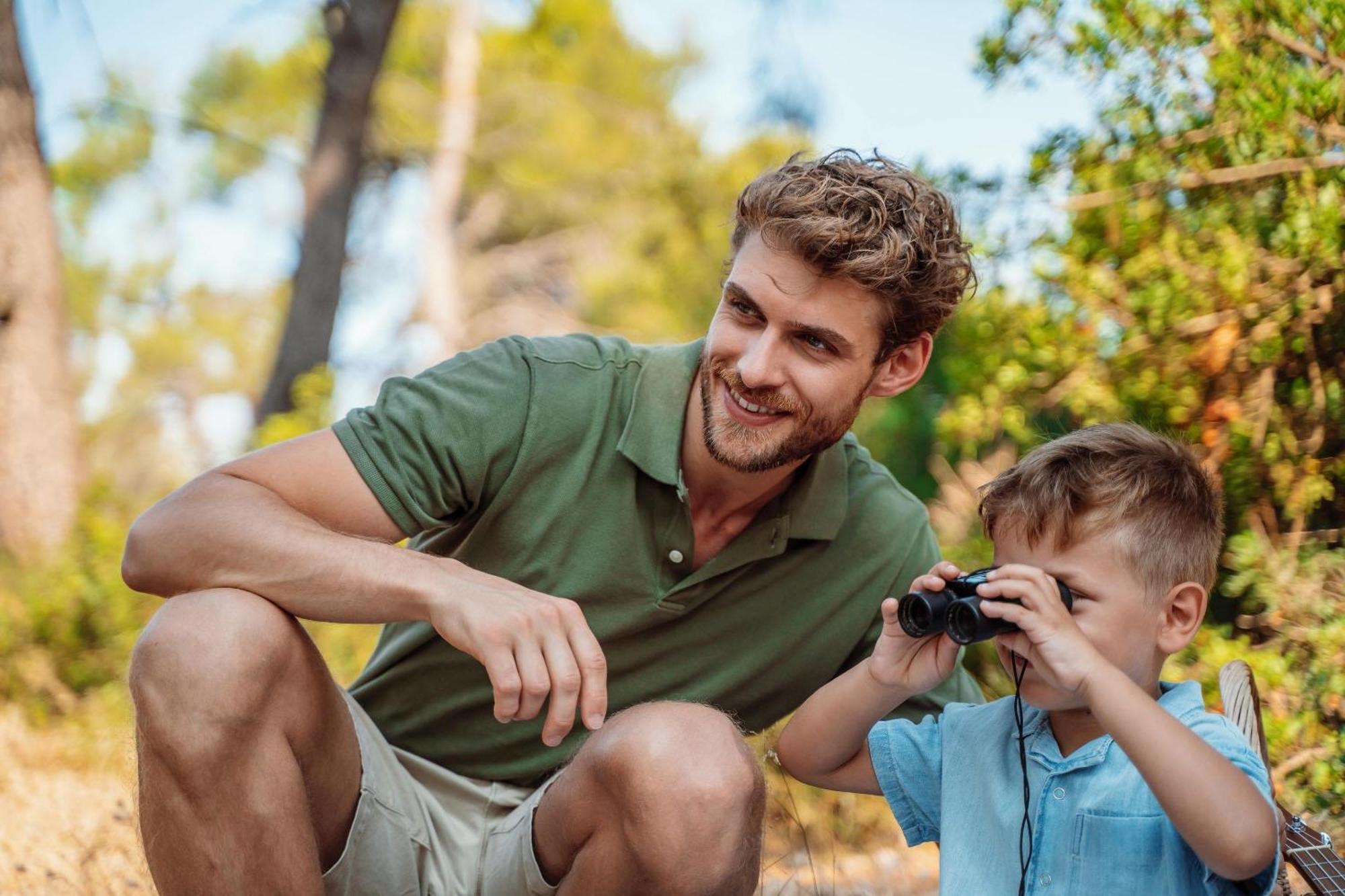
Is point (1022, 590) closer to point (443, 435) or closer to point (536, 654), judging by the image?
point (536, 654)

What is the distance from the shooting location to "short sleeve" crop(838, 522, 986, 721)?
2666 millimetres

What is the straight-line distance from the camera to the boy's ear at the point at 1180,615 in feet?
6.93

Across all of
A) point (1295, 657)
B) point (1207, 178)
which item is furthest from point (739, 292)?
point (1295, 657)

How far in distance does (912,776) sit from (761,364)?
85 centimetres

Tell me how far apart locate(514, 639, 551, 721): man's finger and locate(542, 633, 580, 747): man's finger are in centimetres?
1

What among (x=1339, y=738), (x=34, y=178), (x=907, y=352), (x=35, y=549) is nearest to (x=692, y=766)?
(x=907, y=352)

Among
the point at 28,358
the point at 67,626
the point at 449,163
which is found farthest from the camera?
the point at 449,163

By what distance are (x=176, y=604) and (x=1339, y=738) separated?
241cm

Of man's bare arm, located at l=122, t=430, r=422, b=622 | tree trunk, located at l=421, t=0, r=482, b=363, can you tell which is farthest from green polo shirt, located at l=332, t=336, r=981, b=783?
tree trunk, located at l=421, t=0, r=482, b=363

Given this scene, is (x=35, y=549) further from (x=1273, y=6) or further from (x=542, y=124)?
(x=542, y=124)

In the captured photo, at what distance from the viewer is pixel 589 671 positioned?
6.82ft

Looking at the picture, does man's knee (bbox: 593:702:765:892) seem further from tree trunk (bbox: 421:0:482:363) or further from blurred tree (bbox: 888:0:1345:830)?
tree trunk (bbox: 421:0:482:363)

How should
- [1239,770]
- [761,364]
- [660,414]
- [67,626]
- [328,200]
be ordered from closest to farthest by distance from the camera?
1. [1239,770]
2. [761,364]
3. [660,414]
4. [67,626]
5. [328,200]

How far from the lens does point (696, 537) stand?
272 centimetres
